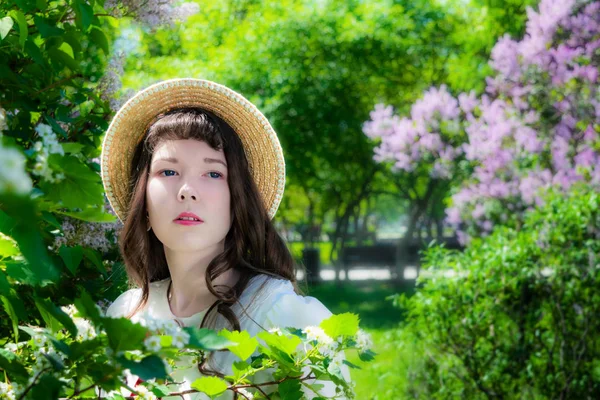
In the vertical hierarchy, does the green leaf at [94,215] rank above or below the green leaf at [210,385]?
above

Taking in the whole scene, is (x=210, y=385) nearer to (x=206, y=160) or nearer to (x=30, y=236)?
(x=30, y=236)

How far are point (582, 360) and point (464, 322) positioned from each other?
2.32 feet

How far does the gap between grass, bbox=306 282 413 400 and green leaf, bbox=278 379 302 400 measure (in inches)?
94.2

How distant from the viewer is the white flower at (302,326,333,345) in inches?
45.5

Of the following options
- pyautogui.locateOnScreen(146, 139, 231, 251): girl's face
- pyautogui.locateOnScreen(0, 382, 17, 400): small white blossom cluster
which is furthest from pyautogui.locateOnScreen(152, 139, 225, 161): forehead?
pyautogui.locateOnScreen(0, 382, 17, 400): small white blossom cluster

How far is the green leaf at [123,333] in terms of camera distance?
79cm

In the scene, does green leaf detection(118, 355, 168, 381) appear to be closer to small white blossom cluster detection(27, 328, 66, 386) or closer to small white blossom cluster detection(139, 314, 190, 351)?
small white blossom cluster detection(139, 314, 190, 351)

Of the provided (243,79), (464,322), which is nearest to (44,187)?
(464,322)

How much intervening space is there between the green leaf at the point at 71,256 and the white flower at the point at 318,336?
1.98 ft

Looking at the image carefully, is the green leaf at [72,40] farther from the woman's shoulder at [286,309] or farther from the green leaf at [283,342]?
the green leaf at [283,342]

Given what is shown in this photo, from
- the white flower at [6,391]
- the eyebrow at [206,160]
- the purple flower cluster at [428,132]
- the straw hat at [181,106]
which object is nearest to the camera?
the white flower at [6,391]

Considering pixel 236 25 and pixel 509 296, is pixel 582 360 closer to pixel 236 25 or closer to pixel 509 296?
pixel 509 296

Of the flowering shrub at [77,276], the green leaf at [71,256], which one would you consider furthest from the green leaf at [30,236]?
the green leaf at [71,256]

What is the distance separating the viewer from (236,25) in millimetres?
15086
